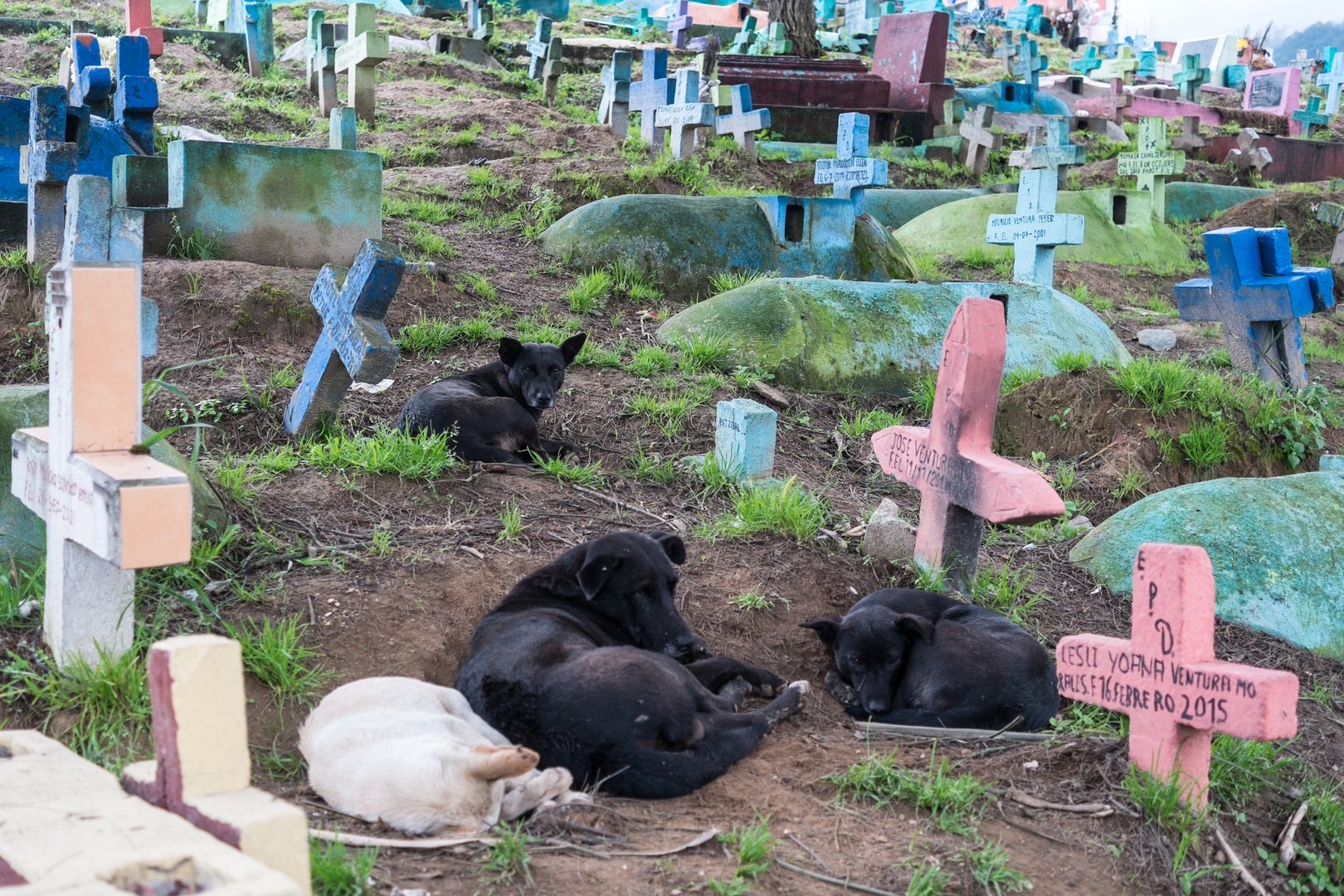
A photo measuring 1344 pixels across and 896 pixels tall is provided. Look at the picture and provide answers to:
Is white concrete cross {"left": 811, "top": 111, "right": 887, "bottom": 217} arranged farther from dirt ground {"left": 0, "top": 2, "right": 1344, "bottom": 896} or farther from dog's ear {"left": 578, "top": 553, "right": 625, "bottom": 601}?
dog's ear {"left": 578, "top": 553, "right": 625, "bottom": 601}

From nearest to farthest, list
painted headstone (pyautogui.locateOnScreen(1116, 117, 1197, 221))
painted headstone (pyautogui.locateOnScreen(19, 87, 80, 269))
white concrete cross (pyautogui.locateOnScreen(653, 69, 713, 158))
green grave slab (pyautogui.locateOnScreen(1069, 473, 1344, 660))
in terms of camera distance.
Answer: green grave slab (pyautogui.locateOnScreen(1069, 473, 1344, 660))
painted headstone (pyautogui.locateOnScreen(19, 87, 80, 269))
white concrete cross (pyautogui.locateOnScreen(653, 69, 713, 158))
painted headstone (pyautogui.locateOnScreen(1116, 117, 1197, 221))

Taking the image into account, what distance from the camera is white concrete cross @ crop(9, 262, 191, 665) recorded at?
248 centimetres

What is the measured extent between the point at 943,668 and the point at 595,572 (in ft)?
4.23

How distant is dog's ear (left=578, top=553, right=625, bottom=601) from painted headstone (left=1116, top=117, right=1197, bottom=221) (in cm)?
1246

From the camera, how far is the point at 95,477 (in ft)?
8.38

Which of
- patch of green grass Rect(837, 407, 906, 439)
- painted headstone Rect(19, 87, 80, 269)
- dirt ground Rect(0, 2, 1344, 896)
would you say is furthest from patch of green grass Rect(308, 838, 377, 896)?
painted headstone Rect(19, 87, 80, 269)

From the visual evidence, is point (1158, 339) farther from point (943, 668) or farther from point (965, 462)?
point (943, 668)

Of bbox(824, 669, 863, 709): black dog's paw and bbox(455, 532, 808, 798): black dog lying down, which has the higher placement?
bbox(455, 532, 808, 798): black dog lying down

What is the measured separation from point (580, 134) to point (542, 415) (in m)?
7.57

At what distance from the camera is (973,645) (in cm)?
382

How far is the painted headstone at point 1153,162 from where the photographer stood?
13.7 meters

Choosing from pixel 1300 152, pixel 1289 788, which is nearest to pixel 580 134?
pixel 1289 788

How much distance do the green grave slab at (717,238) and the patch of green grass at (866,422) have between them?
7.91ft

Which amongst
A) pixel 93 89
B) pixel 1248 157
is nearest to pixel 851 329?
pixel 93 89
